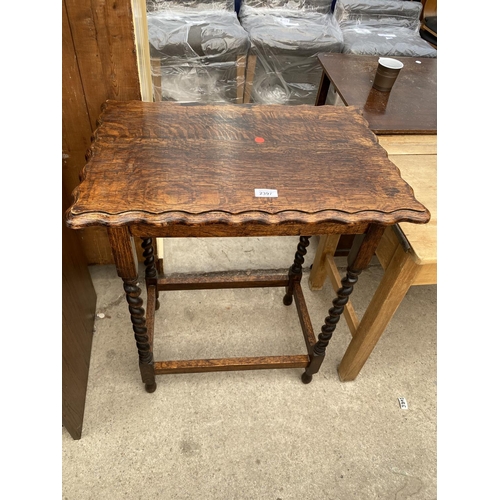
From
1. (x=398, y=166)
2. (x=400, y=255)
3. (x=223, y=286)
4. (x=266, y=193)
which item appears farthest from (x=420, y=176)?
(x=223, y=286)

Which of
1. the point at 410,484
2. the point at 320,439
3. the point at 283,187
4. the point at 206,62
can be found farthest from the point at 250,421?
the point at 206,62

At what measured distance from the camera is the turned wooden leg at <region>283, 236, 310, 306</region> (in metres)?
1.68

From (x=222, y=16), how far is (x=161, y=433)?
112 inches

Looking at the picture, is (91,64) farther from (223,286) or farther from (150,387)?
(150,387)

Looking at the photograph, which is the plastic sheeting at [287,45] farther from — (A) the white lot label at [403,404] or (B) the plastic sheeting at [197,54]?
(A) the white lot label at [403,404]

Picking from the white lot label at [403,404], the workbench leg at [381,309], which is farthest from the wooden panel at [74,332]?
the white lot label at [403,404]

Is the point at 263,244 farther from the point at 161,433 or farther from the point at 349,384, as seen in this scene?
the point at 161,433

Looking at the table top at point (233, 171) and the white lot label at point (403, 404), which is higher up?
the table top at point (233, 171)

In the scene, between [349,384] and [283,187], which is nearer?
[283,187]

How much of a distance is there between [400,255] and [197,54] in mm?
2189

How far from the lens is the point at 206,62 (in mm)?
2736

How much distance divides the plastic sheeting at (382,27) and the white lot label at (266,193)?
234 cm

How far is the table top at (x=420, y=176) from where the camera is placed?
1.14 meters

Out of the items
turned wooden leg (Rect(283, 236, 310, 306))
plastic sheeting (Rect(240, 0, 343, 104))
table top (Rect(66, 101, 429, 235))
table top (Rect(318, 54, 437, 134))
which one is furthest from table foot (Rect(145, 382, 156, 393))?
plastic sheeting (Rect(240, 0, 343, 104))
